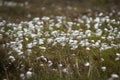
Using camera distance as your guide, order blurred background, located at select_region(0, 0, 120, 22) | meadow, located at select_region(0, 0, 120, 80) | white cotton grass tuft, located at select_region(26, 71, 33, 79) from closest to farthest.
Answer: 1. white cotton grass tuft, located at select_region(26, 71, 33, 79)
2. meadow, located at select_region(0, 0, 120, 80)
3. blurred background, located at select_region(0, 0, 120, 22)

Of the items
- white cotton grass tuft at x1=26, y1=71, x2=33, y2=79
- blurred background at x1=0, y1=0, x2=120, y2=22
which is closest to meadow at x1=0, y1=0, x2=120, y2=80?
white cotton grass tuft at x1=26, y1=71, x2=33, y2=79

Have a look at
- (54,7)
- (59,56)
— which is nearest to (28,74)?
(59,56)

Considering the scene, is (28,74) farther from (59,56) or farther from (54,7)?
(54,7)

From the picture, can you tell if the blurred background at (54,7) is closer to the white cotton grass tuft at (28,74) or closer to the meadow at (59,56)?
the meadow at (59,56)

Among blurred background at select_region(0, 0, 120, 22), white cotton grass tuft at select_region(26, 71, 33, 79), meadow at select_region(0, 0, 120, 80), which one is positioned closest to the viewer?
white cotton grass tuft at select_region(26, 71, 33, 79)

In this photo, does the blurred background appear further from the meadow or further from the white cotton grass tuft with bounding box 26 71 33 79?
the white cotton grass tuft with bounding box 26 71 33 79

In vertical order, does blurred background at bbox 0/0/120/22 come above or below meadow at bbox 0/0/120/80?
below

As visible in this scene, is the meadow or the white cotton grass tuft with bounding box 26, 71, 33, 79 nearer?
the white cotton grass tuft with bounding box 26, 71, 33, 79

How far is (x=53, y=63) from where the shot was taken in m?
7.33

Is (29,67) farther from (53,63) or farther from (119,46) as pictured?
(119,46)

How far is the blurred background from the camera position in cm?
1478

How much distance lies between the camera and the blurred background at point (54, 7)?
14.8 metres

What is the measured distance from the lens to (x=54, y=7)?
16.6m

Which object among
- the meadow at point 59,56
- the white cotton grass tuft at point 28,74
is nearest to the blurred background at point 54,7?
the meadow at point 59,56
